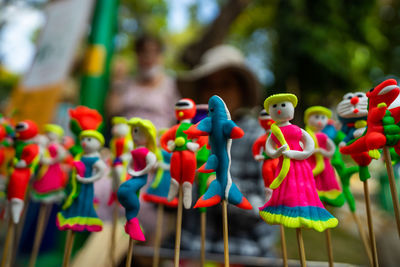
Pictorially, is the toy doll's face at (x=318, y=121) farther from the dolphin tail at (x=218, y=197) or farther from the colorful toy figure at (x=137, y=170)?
the colorful toy figure at (x=137, y=170)

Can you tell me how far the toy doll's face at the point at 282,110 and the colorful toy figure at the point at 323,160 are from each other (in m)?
0.17

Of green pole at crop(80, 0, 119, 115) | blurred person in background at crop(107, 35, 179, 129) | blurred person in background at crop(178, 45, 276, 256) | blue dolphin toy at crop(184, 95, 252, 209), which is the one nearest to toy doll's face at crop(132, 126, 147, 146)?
blue dolphin toy at crop(184, 95, 252, 209)

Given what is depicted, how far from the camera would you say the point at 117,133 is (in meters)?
0.86

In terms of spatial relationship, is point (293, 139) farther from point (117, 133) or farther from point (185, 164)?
point (117, 133)

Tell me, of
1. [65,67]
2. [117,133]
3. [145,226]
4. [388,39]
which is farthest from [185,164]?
[388,39]

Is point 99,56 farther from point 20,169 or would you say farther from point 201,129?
point 201,129

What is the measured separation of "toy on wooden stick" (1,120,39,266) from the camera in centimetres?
71

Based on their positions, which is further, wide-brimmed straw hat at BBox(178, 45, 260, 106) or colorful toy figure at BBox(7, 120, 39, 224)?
wide-brimmed straw hat at BBox(178, 45, 260, 106)

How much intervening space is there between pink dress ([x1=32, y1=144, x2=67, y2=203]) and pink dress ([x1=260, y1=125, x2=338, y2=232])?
0.70m

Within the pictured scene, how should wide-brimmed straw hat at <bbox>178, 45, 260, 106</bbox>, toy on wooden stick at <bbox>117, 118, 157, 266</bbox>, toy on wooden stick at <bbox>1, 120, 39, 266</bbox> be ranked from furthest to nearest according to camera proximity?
wide-brimmed straw hat at <bbox>178, 45, 260, 106</bbox>
toy on wooden stick at <bbox>1, 120, 39, 266</bbox>
toy on wooden stick at <bbox>117, 118, 157, 266</bbox>

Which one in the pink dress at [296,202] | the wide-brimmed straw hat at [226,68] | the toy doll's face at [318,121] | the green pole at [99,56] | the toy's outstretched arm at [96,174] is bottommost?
the pink dress at [296,202]

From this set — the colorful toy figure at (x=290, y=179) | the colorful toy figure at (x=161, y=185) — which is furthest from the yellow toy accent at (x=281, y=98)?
the colorful toy figure at (x=161, y=185)

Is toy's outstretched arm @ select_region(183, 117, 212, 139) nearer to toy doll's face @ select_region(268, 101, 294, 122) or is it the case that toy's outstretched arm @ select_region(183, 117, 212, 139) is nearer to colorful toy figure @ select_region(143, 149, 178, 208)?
toy doll's face @ select_region(268, 101, 294, 122)

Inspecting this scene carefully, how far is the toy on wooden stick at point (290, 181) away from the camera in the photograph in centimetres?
50
